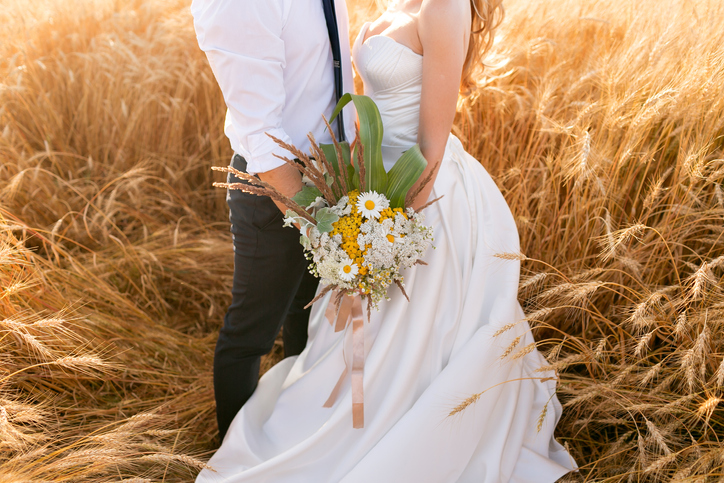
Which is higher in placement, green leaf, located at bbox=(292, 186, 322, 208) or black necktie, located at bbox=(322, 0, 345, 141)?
black necktie, located at bbox=(322, 0, 345, 141)

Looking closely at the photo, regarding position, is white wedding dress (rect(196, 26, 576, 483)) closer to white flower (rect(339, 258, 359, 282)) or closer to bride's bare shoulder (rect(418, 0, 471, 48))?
bride's bare shoulder (rect(418, 0, 471, 48))

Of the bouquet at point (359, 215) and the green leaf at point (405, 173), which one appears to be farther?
the green leaf at point (405, 173)

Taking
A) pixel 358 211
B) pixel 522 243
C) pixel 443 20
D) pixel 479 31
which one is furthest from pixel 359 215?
pixel 522 243

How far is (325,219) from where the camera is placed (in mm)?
1312

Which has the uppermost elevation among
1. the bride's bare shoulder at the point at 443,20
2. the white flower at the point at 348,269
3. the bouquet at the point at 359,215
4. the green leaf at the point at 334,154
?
the bride's bare shoulder at the point at 443,20

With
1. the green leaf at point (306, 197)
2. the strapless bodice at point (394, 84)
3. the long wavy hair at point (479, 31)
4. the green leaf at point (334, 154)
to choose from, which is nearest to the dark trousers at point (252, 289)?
the green leaf at point (306, 197)

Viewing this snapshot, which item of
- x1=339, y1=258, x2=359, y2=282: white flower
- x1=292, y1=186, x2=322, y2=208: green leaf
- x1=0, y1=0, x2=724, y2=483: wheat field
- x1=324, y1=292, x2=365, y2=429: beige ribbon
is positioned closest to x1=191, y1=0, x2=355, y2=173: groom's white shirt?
x1=292, y1=186, x2=322, y2=208: green leaf

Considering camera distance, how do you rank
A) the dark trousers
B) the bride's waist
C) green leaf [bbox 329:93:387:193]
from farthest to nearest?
the bride's waist, the dark trousers, green leaf [bbox 329:93:387:193]

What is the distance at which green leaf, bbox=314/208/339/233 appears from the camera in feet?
4.28

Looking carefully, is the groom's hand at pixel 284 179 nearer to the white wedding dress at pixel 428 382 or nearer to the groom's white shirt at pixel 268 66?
the groom's white shirt at pixel 268 66

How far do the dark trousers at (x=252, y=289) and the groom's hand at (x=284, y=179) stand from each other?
6 centimetres

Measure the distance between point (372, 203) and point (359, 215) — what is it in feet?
0.15

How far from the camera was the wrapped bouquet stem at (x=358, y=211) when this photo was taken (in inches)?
50.6

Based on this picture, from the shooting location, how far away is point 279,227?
1.54 meters
